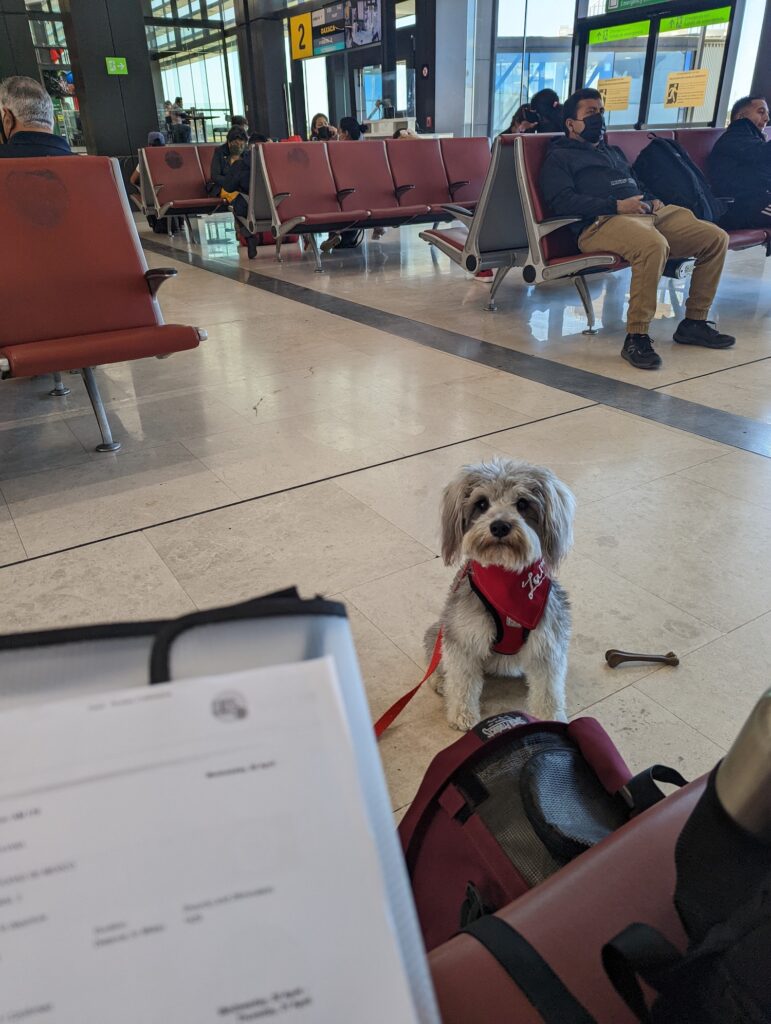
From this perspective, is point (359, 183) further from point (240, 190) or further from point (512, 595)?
point (512, 595)

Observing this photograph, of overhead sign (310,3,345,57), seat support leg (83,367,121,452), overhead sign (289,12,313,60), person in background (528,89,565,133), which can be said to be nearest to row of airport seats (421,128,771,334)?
person in background (528,89,565,133)

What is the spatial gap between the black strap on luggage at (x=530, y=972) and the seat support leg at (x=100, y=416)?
10.3 feet

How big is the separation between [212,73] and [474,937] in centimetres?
2299

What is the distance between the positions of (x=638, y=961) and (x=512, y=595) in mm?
1034

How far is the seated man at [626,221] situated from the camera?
178 inches

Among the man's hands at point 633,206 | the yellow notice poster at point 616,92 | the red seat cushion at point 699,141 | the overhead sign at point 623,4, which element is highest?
the overhead sign at point 623,4

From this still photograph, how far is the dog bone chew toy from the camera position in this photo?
1934 mm

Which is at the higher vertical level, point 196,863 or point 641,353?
point 196,863

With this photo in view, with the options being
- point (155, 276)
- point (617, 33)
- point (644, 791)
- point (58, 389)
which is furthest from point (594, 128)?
point (617, 33)

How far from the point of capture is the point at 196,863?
38 cm

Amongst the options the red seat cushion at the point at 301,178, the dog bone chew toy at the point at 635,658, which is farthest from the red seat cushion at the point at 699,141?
the dog bone chew toy at the point at 635,658

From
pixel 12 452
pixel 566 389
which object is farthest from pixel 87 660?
pixel 566 389

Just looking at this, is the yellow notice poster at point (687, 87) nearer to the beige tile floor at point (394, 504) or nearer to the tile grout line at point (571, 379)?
the beige tile floor at point (394, 504)

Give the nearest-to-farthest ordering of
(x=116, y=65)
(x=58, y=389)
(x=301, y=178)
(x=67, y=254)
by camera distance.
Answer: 1. (x=67, y=254)
2. (x=58, y=389)
3. (x=301, y=178)
4. (x=116, y=65)
